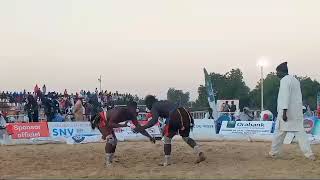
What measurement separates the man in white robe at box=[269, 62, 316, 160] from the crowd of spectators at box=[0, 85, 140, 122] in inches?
376

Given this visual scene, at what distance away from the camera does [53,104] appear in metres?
24.3

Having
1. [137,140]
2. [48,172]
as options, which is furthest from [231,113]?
[48,172]

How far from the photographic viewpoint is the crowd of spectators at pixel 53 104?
2244 cm

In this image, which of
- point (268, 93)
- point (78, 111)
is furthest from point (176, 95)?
Result: point (78, 111)

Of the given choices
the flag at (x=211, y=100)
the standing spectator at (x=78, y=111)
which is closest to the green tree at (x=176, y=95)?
the flag at (x=211, y=100)

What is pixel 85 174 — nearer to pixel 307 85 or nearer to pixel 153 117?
pixel 153 117

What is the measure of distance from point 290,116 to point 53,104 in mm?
15164

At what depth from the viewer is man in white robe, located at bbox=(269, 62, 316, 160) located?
11.4 meters

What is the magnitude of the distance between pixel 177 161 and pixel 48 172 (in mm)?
3183

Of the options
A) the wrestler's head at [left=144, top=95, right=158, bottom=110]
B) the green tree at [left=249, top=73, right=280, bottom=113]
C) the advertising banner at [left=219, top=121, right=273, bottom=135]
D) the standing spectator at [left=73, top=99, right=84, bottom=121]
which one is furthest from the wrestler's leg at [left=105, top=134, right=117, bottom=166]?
the green tree at [left=249, top=73, right=280, bottom=113]

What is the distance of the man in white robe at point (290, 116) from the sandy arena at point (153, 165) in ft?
1.19

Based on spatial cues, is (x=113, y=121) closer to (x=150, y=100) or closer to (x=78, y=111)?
(x=150, y=100)

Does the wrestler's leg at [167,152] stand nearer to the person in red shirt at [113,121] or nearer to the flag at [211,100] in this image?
the person in red shirt at [113,121]

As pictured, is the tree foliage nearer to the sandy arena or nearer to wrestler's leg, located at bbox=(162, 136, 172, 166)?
the sandy arena
